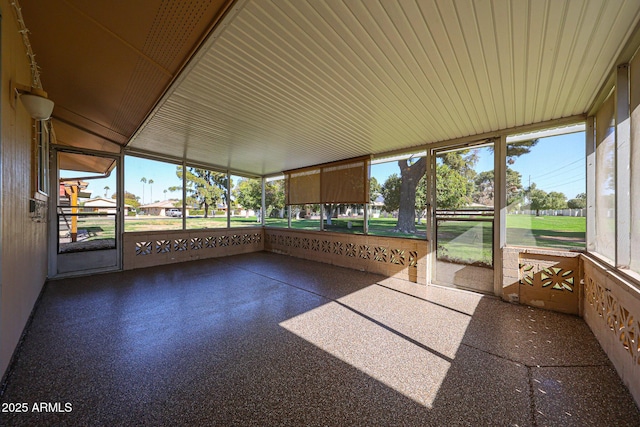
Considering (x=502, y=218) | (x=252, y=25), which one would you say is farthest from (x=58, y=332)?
(x=502, y=218)

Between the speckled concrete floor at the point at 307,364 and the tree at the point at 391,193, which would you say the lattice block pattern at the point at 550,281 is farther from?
the tree at the point at 391,193

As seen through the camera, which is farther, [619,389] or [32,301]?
[32,301]

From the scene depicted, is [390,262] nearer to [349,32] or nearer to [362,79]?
[362,79]

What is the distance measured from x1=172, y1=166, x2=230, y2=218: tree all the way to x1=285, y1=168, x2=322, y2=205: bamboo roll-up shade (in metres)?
1.92

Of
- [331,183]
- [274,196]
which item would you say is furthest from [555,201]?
[274,196]

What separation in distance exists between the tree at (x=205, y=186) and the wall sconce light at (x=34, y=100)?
398cm

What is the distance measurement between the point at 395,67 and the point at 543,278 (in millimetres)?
3525

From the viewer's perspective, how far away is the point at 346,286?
4.37 meters

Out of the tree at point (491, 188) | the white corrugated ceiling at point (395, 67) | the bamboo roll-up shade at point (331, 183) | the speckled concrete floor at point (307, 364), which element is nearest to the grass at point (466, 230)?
the tree at point (491, 188)

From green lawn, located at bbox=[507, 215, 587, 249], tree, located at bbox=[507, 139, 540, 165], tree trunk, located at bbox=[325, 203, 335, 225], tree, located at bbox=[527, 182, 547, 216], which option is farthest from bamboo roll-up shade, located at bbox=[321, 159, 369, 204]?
tree, located at bbox=[527, 182, 547, 216]

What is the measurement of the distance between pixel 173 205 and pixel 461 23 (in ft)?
22.0

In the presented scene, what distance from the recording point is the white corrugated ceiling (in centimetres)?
165

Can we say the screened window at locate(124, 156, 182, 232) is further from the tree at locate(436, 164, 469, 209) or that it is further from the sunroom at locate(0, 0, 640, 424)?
the tree at locate(436, 164, 469, 209)

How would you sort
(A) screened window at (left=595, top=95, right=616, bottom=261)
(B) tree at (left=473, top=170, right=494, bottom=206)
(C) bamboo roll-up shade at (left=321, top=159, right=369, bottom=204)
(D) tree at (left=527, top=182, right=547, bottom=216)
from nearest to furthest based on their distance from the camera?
1. (A) screened window at (left=595, top=95, right=616, bottom=261)
2. (D) tree at (left=527, top=182, right=547, bottom=216)
3. (B) tree at (left=473, top=170, right=494, bottom=206)
4. (C) bamboo roll-up shade at (left=321, top=159, right=369, bottom=204)
